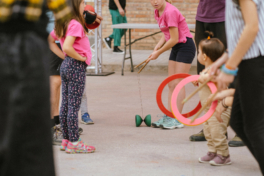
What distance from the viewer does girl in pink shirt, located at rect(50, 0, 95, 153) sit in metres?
3.69

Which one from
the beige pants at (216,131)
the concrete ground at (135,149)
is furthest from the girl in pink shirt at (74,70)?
the beige pants at (216,131)

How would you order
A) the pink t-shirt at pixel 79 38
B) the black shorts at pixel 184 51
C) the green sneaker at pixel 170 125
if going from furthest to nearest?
the green sneaker at pixel 170 125, the black shorts at pixel 184 51, the pink t-shirt at pixel 79 38

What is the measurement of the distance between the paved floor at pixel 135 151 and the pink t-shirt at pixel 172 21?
1180 millimetres

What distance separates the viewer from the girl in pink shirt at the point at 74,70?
369 cm

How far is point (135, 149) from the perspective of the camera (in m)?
3.97

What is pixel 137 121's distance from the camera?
15.8 feet

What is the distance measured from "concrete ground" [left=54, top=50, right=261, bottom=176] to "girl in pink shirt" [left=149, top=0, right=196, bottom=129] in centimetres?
47

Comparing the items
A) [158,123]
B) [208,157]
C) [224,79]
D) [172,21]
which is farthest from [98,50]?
[224,79]

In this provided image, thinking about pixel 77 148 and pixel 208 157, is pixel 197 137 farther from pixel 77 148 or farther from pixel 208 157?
pixel 77 148

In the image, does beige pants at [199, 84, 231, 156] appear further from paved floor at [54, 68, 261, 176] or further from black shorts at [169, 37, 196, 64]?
black shorts at [169, 37, 196, 64]

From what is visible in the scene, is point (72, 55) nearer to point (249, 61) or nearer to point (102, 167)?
point (102, 167)

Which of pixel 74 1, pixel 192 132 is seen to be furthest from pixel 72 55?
pixel 192 132

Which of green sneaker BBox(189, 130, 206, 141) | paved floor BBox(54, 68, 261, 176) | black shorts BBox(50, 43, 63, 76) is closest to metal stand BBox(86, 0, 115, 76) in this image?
paved floor BBox(54, 68, 261, 176)

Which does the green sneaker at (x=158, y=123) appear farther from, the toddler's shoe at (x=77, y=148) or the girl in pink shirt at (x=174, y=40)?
the toddler's shoe at (x=77, y=148)
